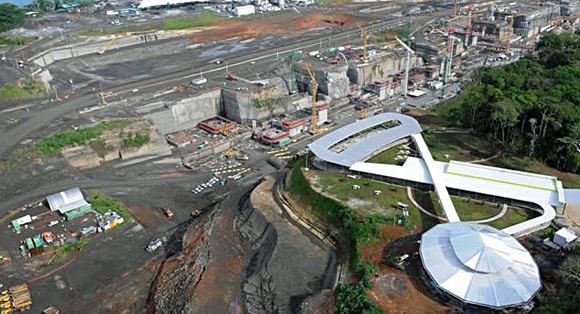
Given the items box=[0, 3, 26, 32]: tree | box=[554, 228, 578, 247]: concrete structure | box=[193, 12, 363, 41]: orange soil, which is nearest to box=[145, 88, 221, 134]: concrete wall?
box=[193, 12, 363, 41]: orange soil

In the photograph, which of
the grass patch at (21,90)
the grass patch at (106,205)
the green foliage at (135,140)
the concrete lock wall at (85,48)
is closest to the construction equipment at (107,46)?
the concrete lock wall at (85,48)

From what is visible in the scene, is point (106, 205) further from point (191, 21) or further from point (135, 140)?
point (191, 21)

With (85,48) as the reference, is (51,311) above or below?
below

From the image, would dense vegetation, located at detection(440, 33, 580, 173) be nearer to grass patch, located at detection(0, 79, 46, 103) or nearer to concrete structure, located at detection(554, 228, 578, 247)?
concrete structure, located at detection(554, 228, 578, 247)

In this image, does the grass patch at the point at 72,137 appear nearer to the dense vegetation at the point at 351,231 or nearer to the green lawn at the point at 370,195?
the dense vegetation at the point at 351,231

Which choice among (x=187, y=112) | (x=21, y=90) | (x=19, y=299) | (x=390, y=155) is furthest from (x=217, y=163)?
(x=21, y=90)
